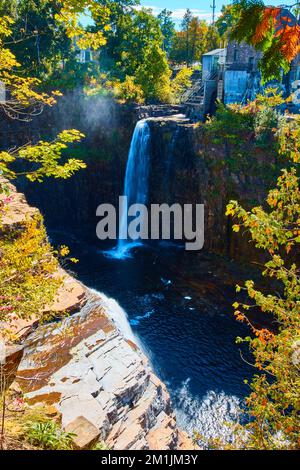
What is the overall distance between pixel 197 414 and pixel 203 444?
1054 millimetres

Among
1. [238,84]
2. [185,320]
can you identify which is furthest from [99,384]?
[238,84]

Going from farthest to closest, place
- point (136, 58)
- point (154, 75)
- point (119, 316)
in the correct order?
point (136, 58), point (154, 75), point (119, 316)

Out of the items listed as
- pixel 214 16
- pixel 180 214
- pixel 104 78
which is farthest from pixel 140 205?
pixel 214 16

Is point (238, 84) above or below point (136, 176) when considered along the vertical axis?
above

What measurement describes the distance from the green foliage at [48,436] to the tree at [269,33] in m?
Result: 5.76

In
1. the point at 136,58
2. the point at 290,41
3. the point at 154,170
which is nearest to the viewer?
the point at 290,41

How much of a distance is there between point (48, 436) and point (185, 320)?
12.1 m

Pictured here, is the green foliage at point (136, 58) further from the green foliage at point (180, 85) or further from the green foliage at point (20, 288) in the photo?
the green foliage at point (20, 288)

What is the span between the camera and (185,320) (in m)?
17.0

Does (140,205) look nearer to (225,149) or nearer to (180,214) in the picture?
(180,214)

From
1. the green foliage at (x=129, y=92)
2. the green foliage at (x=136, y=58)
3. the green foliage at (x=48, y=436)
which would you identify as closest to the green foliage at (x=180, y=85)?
the green foliage at (x=136, y=58)

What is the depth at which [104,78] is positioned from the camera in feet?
105

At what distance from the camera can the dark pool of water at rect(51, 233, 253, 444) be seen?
1266cm

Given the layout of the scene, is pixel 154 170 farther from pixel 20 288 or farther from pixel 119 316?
pixel 20 288
